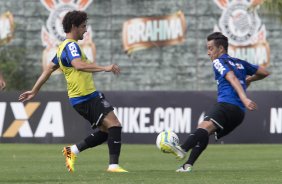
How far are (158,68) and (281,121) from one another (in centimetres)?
1276

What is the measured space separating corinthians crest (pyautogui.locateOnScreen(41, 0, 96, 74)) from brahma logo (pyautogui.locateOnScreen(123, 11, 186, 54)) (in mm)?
1343

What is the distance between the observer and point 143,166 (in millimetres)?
15266

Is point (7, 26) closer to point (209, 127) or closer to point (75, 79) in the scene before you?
point (75, 79)

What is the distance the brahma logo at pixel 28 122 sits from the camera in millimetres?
25547

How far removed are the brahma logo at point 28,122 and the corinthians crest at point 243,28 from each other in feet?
41.4

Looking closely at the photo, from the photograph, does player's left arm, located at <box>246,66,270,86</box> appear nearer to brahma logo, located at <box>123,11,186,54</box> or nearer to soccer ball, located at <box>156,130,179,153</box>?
soccer ball, located at <box>156,130,179,153</box>

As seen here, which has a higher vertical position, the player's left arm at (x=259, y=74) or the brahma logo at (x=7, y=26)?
the player's left arm at (x=259, y=74)

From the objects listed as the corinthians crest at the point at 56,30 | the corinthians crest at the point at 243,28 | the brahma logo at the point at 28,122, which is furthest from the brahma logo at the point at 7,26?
the brahma logo at the point at 28,122

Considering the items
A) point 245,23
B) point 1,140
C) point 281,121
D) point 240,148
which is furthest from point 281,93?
point 245,23

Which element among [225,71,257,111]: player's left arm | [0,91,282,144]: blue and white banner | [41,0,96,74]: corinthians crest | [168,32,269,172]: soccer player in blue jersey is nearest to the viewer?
[225,71,257,111]: player's left arm

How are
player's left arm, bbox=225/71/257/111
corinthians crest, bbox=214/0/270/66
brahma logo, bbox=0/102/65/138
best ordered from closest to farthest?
player's left arm, bbox=225/71/257/111, brahma logo, bbox=0/102/65/138, corinthians crest, bbox=214/0/270/66

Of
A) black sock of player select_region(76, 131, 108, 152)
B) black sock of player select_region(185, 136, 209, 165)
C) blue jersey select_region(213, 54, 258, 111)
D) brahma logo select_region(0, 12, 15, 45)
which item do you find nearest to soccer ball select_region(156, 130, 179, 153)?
black sock of player select_region(185, 136, 209, 165)

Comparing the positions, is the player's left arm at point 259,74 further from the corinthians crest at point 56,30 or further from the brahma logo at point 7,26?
the brahma logo at point 7,26

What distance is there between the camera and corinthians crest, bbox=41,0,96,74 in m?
37.3
